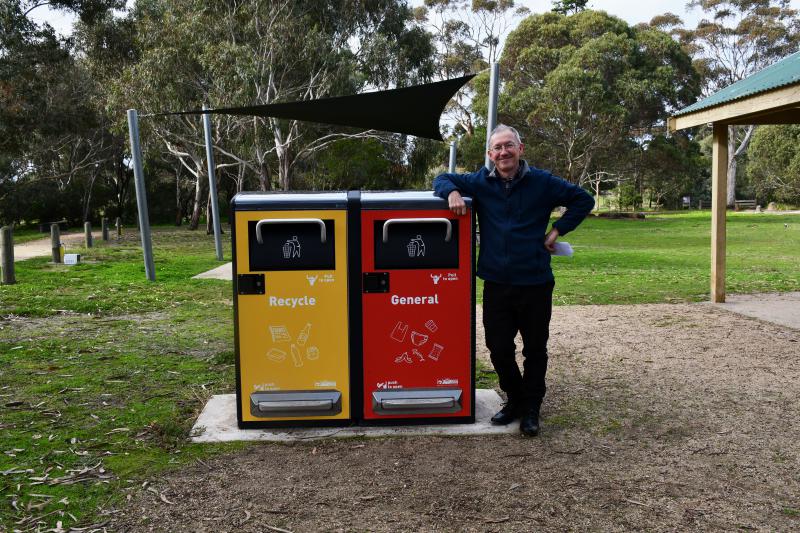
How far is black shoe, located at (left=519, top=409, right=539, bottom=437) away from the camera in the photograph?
419cm

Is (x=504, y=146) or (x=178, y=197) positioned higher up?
(x=178, y=197)

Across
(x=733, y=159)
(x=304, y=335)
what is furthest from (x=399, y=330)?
(x=733, y=159)

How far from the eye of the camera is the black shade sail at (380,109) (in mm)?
6051

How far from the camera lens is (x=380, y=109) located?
6547 mm

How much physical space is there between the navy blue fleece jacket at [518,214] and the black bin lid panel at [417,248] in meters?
0.19

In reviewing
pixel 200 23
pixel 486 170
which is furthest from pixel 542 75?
pixel 486 170

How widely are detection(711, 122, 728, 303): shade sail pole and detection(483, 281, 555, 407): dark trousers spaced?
19.7 feet

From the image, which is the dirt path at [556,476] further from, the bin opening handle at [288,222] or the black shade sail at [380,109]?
the black shade sail at [380,109]

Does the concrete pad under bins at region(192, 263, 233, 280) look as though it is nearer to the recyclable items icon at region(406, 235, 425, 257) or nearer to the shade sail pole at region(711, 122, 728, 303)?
the shade sail pole at region(711, 122, 728, 303)

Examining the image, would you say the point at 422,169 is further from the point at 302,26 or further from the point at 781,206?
the point at 781,206

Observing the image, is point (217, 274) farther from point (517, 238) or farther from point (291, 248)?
point (517, 238)

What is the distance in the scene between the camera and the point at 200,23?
28.3 meters

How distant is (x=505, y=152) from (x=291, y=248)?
51.2 inches

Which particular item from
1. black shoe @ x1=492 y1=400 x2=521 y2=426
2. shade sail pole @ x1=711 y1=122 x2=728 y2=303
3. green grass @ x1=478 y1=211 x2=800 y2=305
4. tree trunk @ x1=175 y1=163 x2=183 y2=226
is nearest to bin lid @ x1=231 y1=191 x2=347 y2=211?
black shoe @ x1=492 y1=400 x2=521 y2=426
